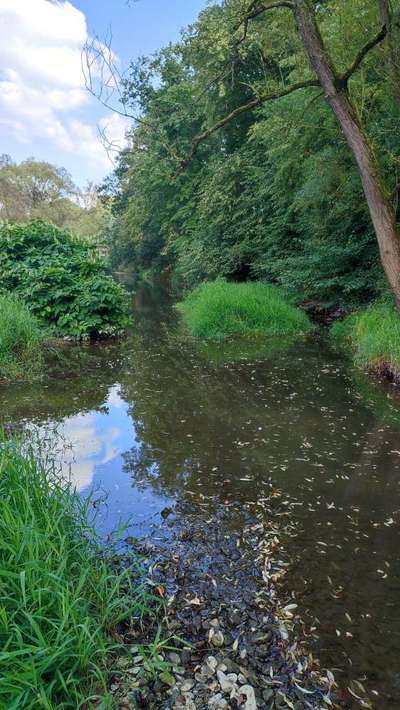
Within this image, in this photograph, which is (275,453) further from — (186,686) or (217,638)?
(186,686)

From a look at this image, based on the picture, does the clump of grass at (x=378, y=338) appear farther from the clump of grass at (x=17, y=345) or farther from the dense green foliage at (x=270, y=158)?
the clump of grass at (x=17, y=345)

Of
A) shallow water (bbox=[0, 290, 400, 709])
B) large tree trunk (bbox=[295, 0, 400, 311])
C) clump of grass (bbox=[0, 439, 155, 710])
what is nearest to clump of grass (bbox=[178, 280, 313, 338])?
shallow water (bbox=[0, 290, 400, 709])

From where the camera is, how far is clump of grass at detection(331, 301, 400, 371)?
7.13 metres

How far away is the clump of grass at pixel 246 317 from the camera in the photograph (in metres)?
11.2

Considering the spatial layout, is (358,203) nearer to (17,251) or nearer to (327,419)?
(327,419)

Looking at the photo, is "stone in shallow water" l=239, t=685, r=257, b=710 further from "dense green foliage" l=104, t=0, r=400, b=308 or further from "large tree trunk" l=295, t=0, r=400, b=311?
"dense green foliage" l=104, t=0, r=400, b=308

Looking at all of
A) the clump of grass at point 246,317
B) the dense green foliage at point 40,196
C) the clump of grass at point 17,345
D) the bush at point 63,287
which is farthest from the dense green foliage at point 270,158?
the dense green foliage at point 40,196

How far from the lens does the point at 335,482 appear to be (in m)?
4.21

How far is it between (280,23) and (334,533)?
334 inches

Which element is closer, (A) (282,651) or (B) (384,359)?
(A) (282,651)

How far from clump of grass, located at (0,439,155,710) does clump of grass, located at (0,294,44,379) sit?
202 inches

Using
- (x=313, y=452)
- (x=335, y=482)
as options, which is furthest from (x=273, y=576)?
(x=313, y=452)

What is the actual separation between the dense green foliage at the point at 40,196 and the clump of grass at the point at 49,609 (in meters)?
43.1

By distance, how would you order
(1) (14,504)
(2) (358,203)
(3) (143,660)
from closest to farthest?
(3) (143,660) → (1) (14,504) → (2) (358,203)
